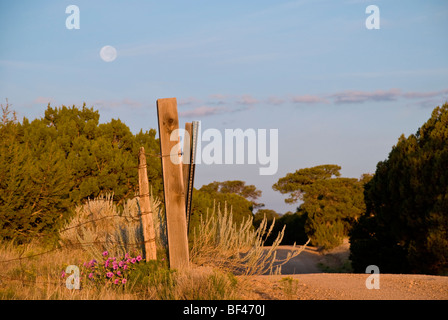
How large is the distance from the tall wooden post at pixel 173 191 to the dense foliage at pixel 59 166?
7582 mm

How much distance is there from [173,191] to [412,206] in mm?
8846

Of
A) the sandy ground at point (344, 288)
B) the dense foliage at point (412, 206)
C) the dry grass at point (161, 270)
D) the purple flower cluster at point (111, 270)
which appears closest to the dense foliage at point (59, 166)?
the dry grass at point (161, 270)

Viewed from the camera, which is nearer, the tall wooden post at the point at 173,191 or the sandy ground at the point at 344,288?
the sandy ground at the point at 344,288

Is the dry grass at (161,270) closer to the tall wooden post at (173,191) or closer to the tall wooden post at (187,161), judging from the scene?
the tall wooden post at (173,191)

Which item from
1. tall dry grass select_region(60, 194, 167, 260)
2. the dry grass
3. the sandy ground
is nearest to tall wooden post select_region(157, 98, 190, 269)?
the dry grass

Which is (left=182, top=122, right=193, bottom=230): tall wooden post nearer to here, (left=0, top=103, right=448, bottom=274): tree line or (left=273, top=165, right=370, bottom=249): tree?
(left=0, top=103, right=448, bottom=274): tree line

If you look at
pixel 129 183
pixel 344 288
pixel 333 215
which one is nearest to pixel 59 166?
pixel 129 183

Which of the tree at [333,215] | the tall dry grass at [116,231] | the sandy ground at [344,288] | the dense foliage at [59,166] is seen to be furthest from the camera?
the tree at [333,215]

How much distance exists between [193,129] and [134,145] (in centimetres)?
1428

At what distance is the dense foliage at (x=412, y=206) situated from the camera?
13047mm

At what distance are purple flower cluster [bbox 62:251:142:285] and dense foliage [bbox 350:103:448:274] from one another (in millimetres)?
8816

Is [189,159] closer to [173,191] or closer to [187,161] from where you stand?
[187,161]
